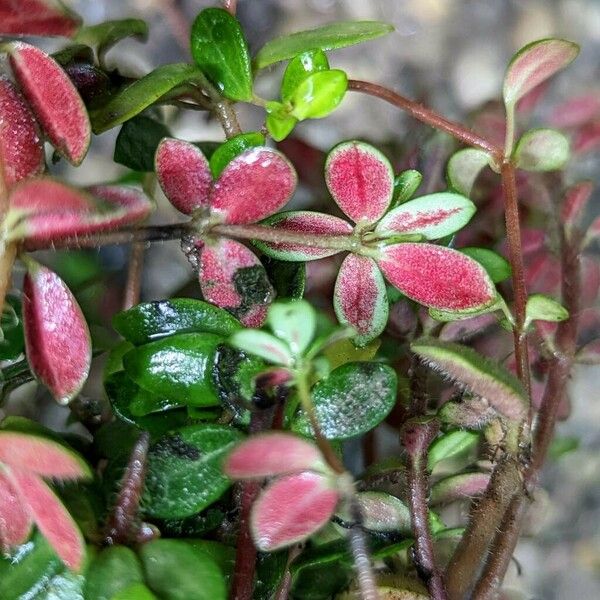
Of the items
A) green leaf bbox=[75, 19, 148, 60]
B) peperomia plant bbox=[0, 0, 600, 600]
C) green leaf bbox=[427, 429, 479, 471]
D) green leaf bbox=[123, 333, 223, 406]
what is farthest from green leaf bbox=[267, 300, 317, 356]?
green leaf bbox=[75, 19, 148, 60]

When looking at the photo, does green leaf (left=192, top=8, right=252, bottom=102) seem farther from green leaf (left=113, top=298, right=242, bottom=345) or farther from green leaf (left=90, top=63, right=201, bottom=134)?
green leaf (left=113, top=298, right=242, bottom=345)

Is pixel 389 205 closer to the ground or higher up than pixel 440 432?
higher up

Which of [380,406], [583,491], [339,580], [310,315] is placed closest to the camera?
[310,315]

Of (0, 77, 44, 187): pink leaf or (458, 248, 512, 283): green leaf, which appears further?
(458, 248, 512, 283): green leaf

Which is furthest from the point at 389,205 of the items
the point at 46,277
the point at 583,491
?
the point at 583,491

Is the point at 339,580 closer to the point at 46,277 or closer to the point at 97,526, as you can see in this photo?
the point at 97,526

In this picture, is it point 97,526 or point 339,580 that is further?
point 339,580

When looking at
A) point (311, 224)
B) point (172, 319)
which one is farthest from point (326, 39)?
point (172, 319)
